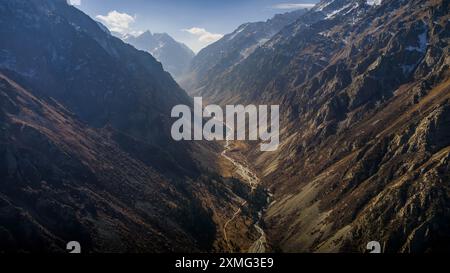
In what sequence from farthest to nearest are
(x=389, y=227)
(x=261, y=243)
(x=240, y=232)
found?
(x=240, y=232)
(x=261, y=243)
(x=389, y=227)

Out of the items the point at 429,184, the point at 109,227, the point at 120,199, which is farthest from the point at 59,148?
the point at 429,184
